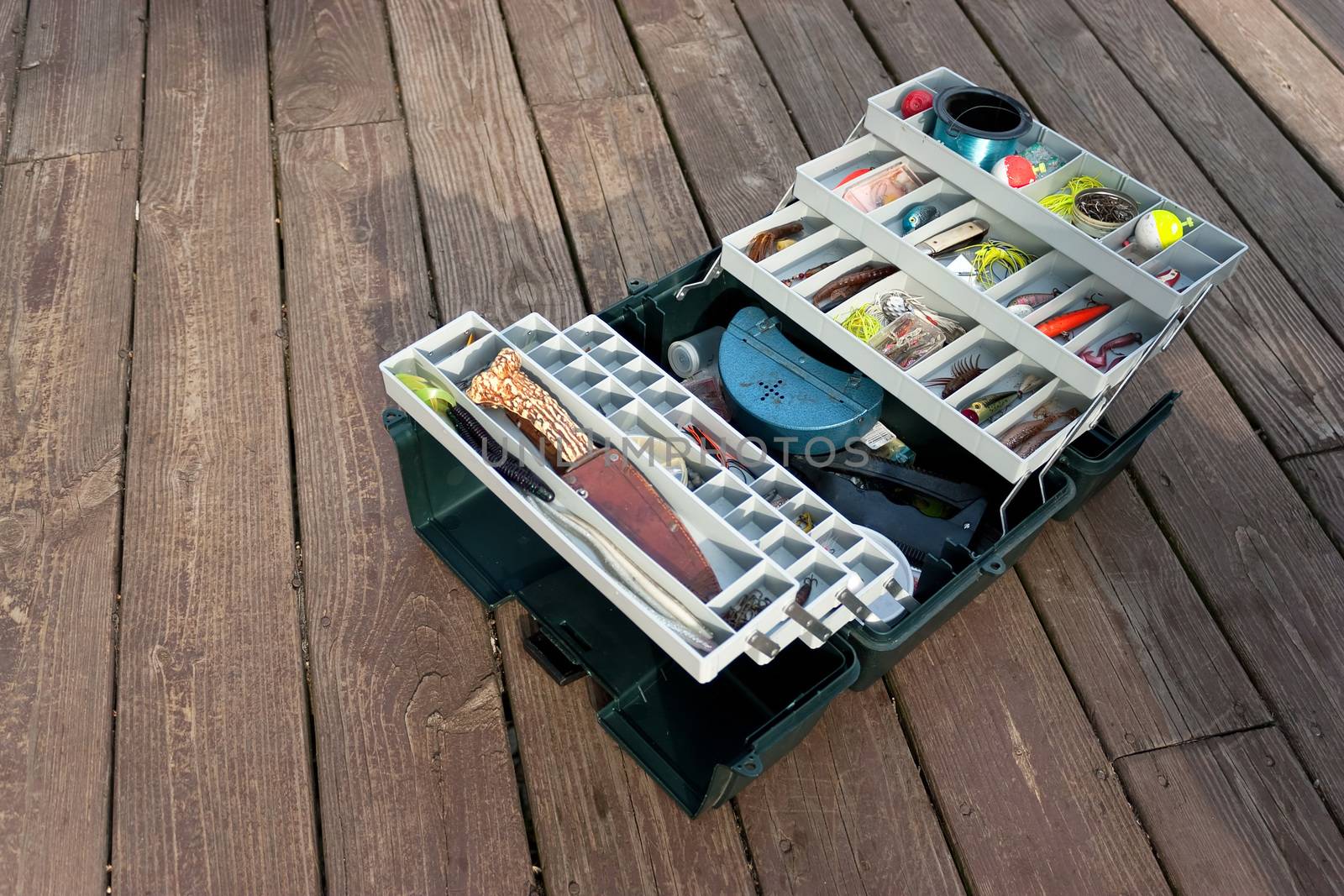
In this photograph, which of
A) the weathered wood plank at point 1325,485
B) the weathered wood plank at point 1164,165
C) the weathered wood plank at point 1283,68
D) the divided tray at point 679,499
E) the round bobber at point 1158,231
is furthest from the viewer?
the weathered wood plank at point 1283,68

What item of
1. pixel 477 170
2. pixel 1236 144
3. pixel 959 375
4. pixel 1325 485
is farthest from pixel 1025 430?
pixel 1236 144

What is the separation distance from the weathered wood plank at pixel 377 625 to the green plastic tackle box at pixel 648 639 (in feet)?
0.34

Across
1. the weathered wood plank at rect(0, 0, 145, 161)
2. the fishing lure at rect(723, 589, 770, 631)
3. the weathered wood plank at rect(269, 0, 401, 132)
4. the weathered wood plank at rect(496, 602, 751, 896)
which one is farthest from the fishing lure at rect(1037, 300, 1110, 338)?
the weathered wood plank at rect(0, 0, 145, 161)

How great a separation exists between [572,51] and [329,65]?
0.57m

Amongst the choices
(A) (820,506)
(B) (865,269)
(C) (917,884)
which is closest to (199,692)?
(A) (820,506)

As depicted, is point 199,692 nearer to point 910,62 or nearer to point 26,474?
point 26,474

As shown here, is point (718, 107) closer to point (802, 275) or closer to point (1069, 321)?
point (802, 275)

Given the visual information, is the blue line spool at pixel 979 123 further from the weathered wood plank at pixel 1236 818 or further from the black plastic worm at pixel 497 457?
the weathered wood plank at pixel 1236 818

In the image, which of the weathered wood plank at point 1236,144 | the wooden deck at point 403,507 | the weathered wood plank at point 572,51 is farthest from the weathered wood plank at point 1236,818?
the weathered wood plank at point 572,51

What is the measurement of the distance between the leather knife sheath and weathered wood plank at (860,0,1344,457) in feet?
4.27

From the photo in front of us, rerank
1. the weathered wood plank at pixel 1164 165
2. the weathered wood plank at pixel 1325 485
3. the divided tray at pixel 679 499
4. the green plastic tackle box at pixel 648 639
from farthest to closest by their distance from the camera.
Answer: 1. the weathered wood plank at pixel 1164 165
2. the weathered wood plank at pixel 1325 485
3. the green plastic tackle box at pixel 648 639
4. the divided tray at pixel 679 499

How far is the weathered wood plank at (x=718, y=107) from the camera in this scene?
2424 mm

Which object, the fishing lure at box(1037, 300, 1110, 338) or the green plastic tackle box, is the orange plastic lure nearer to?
the fishing lure at box(1037, 300, 1110, 338)

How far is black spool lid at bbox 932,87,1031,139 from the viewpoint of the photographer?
169cm
